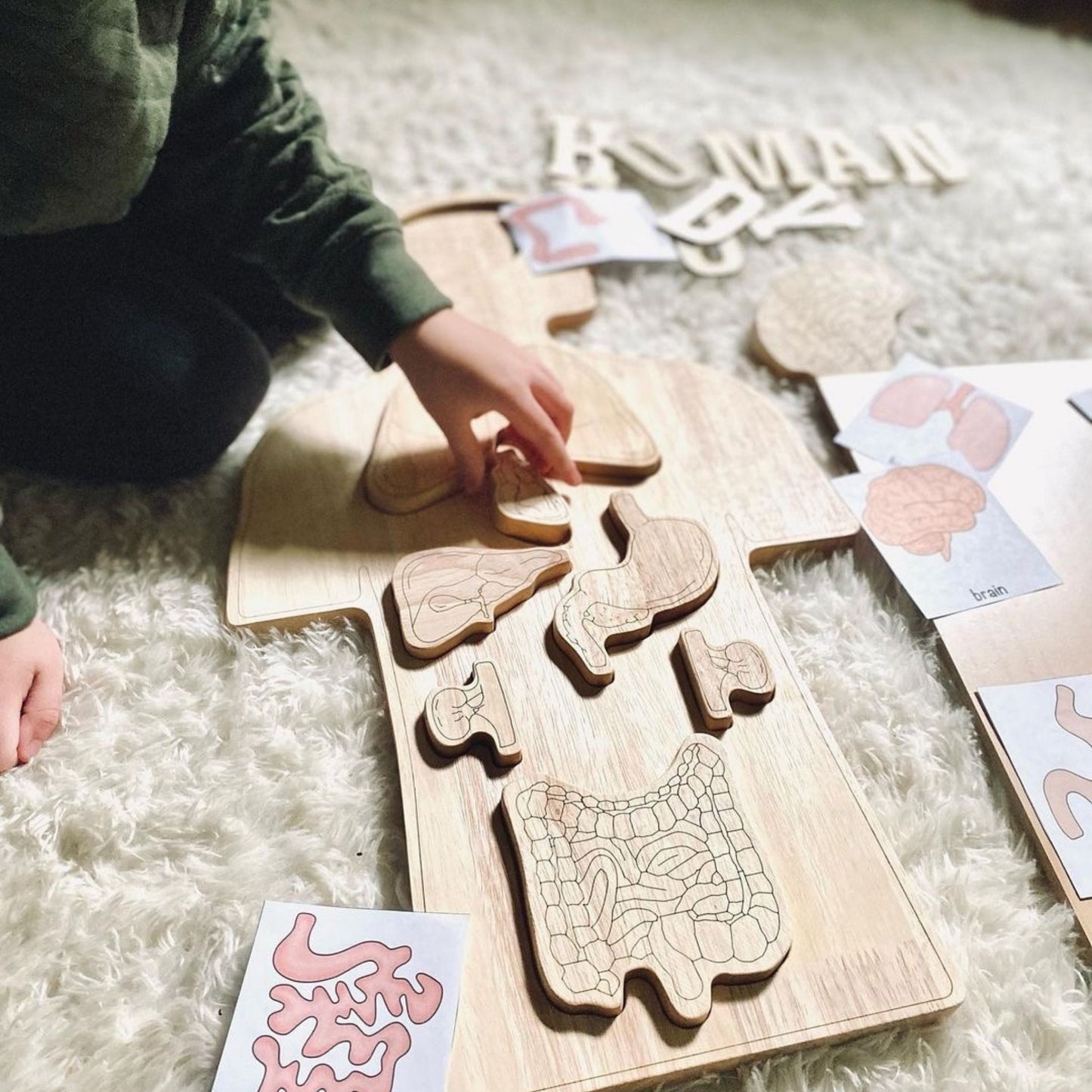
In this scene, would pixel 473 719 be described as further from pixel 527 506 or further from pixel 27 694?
pixel 27 694

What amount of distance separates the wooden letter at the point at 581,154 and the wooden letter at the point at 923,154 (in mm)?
344

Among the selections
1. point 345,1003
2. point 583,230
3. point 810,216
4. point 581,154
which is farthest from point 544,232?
point 345,1003

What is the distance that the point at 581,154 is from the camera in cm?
116

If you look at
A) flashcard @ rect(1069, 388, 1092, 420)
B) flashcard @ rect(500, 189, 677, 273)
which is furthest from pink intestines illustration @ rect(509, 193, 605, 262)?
flashcard @ rect(1069, 388, 1092, 420)

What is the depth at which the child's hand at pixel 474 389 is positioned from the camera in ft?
2.38

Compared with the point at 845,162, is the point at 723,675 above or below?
below

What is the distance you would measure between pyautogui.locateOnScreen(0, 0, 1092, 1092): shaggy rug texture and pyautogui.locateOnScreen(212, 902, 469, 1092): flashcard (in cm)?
2

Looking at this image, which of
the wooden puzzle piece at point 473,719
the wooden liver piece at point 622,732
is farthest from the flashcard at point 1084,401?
the wooden puzzle piece at point 473,719

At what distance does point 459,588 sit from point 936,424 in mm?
450

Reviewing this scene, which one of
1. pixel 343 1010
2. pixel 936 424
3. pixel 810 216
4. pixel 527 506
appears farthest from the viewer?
pixel 810 216

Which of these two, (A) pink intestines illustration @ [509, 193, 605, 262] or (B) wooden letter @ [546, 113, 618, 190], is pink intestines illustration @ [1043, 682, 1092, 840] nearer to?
(A) pink intestines illustration @ [509, 193, 605, 262]

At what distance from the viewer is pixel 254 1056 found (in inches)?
20.1

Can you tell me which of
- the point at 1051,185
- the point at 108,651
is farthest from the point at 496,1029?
the point at 1051,185

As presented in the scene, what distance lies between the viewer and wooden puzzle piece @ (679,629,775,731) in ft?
2.08
